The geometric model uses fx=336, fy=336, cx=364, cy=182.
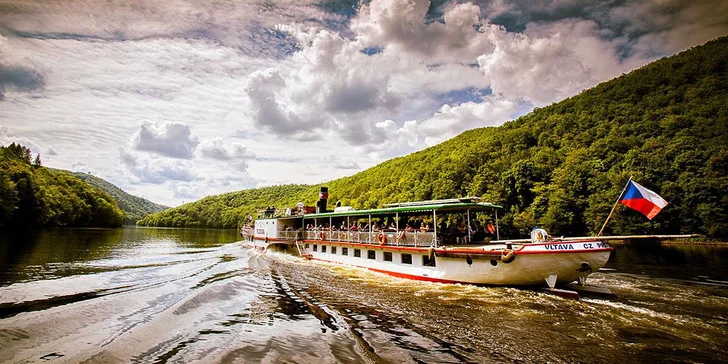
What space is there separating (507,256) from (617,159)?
57862 mm

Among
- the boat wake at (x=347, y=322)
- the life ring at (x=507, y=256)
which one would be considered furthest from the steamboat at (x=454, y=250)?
the boat wake at (x=347, y=322)

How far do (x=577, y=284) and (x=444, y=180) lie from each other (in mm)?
71926

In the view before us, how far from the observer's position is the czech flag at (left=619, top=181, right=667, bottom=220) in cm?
1288

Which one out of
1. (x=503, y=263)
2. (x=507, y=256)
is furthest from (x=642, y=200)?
(x=503, y=263)

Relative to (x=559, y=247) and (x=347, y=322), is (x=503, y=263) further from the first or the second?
(x=347, y=322)

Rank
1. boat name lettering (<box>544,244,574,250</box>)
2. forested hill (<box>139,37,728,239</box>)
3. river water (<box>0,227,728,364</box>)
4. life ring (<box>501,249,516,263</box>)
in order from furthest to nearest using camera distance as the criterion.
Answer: forested hill (<box>139,37,728,239</box>)
life ring (<box>501,249,516,263</box>)
boat name lettering (<box>544,244,574,250</box>)
river water (<box>0,227,728,364</box>)

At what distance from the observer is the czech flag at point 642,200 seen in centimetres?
1288

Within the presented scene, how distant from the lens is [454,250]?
1605cm

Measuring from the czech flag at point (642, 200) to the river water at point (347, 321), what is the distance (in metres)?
3.50

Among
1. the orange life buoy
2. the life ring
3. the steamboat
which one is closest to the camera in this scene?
the steamboat

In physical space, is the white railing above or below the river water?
above

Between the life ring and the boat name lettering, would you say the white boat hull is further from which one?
the life ring

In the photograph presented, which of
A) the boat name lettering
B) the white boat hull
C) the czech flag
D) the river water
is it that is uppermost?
the czech flag

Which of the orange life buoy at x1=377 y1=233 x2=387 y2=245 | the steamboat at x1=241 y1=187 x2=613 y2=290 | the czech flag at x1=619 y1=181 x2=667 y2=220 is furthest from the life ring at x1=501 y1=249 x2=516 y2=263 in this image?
the orange life buoy at x1=377 y1=233 x2=387 y2=245
